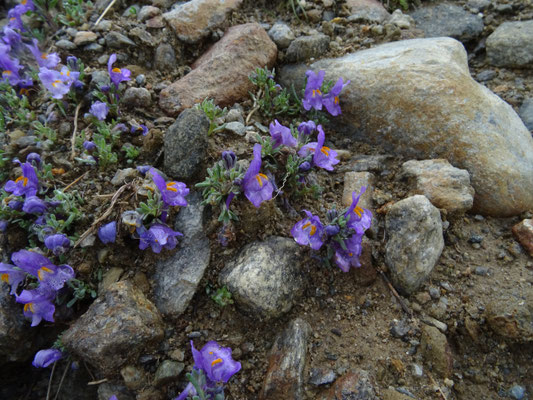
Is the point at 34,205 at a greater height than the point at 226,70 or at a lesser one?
lesser

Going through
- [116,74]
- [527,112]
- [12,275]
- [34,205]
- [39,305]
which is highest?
[116,74]

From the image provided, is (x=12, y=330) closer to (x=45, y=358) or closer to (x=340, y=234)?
(x=45, y=358)

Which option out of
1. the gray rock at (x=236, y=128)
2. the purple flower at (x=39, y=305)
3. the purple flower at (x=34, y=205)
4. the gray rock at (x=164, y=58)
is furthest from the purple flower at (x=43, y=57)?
the purple flower at (x=39, y=305)

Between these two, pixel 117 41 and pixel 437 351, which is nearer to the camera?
pixel 437 351

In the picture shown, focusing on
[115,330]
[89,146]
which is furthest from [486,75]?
[115,330]

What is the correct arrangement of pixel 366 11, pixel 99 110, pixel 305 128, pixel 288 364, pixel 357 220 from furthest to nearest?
pixel 366 11 < pixel 99 110 < pixel 305 128 < pixel 357 220 < pixel 288 364

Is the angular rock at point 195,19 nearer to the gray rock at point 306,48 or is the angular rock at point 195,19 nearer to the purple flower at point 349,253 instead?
the gray rock at point 306,48

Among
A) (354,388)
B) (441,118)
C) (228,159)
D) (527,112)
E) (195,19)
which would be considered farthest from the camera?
(195,19)

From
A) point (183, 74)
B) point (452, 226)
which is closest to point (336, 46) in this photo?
point (183, 74)
